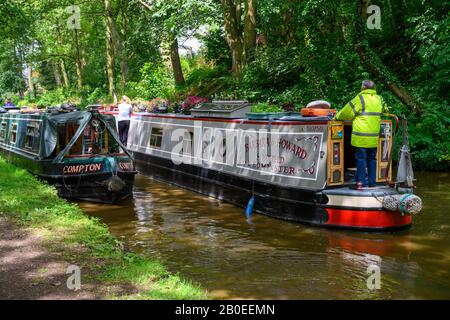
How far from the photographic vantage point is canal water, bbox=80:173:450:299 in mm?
6098

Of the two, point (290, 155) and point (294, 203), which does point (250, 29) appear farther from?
point (294, 203)

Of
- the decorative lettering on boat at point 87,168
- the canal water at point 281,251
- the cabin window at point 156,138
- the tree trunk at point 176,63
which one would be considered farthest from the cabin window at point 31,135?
the tree trunk at point 176,63

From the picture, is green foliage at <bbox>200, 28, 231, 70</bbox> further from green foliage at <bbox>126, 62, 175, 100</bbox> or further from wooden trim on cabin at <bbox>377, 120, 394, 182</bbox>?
wooden trim on cabin at <bbox>377, 120, 394, 182</bbox>

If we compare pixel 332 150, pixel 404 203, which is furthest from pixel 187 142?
pixel 404 203

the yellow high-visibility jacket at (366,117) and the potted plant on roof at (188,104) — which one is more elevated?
the potted plant on roof at (188,104)

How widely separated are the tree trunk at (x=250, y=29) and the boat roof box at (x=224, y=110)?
756 centimetres

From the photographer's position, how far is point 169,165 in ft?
45.0

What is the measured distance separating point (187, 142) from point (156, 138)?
6.47ft

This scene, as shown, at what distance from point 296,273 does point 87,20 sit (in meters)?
32.6

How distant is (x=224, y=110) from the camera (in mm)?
11602

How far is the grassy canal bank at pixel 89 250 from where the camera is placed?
16.6 feet

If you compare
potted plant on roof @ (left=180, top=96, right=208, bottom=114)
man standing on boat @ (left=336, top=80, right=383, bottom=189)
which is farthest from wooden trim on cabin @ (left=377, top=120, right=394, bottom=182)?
potted plant on roof @ (left=180, top=96, right=208, bottom=114)

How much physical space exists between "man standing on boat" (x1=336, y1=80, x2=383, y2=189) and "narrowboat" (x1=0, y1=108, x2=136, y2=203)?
501cm

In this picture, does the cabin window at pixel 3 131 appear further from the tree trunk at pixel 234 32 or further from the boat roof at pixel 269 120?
the tree trunk at pixel 234 32
